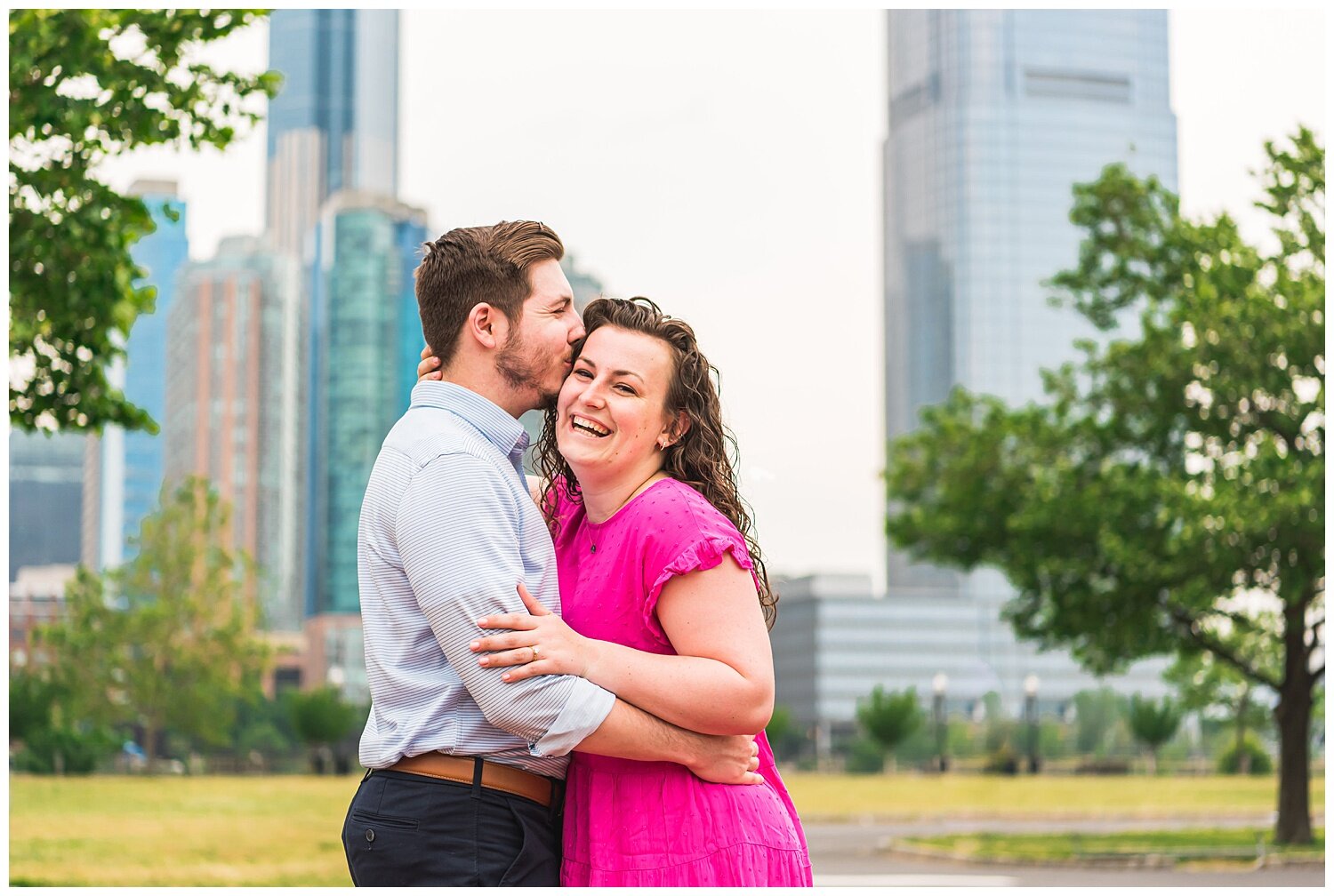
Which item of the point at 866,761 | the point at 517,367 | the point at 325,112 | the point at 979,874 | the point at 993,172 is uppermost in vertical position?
the point at 325,112

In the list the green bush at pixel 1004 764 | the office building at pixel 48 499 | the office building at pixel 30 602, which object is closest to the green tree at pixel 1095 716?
the green bush at pixel 1004 764

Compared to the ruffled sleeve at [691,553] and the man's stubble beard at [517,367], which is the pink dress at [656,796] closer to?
the ruffled sleeve at [691,553]

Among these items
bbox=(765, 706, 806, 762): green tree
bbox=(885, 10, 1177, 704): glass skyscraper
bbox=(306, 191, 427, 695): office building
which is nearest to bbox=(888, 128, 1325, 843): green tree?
bbox=(765, 706, 806, 762): green tree

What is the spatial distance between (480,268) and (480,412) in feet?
1.05

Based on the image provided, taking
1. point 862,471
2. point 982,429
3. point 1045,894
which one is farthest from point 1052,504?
point 862,471

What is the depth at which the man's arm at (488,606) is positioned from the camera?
2.95m

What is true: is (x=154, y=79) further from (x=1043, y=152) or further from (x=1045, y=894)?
(x=1043, y=152)

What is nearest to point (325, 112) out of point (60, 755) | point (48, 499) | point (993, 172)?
point (48, 499)

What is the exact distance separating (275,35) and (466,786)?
189 m

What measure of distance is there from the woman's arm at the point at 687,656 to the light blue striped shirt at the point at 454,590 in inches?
1.7

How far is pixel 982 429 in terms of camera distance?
864 inches

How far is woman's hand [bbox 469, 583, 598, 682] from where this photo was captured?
292 cm

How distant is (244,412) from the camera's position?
437 feet

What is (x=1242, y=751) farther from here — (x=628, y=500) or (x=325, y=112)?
(x=325, y=112)
